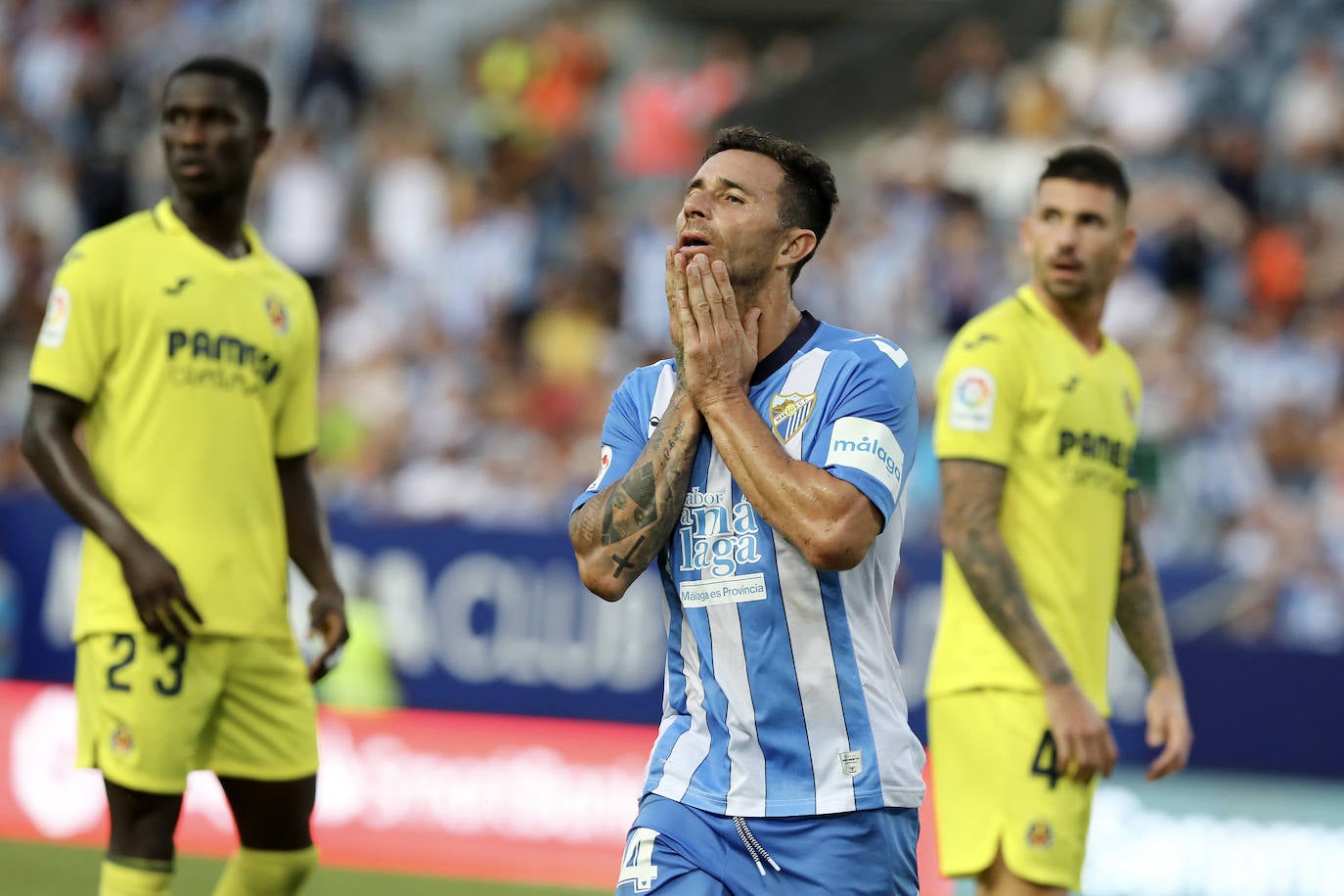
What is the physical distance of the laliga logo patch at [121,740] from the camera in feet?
17.1

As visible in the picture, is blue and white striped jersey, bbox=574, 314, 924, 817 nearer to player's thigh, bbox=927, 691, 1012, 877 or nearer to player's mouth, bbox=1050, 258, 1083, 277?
player's thigh, bbox=927, 691, 1012, 877

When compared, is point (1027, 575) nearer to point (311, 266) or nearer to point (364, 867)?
point (364, 867)

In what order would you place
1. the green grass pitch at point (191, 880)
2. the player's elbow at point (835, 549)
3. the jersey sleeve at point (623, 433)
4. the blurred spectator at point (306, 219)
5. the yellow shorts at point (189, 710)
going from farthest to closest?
the blurred spectator at point (306, 219), the green grass pitch at point (191, 880), the yellow shorts at point (189, 710), the jersey sleeve at point (623, 433), the player's elbow at point (835, 549)

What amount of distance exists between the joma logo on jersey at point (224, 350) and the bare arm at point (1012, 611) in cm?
210

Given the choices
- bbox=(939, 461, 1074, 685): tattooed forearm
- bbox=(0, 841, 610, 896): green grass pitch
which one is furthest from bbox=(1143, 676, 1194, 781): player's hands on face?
bbox=(0, 841, 610, 896): green grass pitch

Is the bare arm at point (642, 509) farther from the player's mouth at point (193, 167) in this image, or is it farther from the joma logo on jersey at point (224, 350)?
the player's mouth at point (193, 167)

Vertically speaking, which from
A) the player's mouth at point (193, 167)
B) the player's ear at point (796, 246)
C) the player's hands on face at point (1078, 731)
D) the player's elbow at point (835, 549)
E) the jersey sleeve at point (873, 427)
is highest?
the player's mouth at point (193, 167)

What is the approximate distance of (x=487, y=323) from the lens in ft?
50.6

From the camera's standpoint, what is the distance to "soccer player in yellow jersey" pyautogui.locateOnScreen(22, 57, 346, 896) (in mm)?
5246

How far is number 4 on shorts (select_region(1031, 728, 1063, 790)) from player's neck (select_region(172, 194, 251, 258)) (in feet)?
9.33

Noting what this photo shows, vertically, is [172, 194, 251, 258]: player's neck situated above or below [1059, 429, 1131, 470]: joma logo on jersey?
above

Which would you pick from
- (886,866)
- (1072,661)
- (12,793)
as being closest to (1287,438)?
(1072,661)

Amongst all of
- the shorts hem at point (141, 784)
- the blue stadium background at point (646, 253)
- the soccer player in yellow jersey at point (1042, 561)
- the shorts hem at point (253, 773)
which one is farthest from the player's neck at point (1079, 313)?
the blue stadium background at point (646, 253)

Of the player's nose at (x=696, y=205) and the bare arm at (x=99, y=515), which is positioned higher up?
the player's nose at (x=696, y=205)
